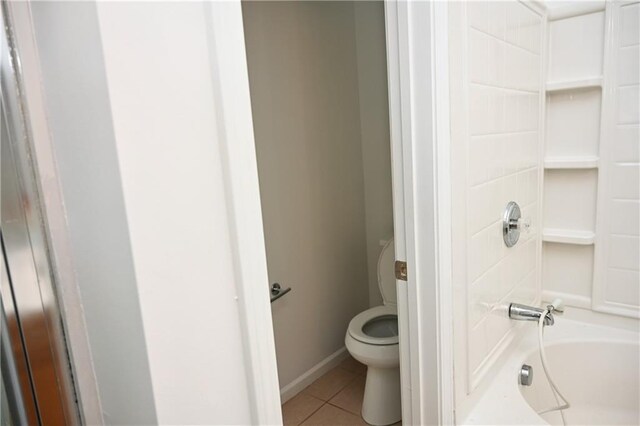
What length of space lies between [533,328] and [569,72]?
1.06m

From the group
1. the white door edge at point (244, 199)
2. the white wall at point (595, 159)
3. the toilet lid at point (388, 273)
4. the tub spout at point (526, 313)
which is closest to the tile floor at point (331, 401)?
the toilet lid at point (388, 273)

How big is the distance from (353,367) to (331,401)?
34 cm

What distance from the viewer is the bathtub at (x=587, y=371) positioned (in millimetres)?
1627

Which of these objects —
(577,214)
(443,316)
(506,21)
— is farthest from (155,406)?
(577,214)

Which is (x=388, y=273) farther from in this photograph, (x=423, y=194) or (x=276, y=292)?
(x=423, y=194)

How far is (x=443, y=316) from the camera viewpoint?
1.17 metres

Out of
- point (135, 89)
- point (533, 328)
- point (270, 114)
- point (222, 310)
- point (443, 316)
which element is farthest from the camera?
point (270, 114)

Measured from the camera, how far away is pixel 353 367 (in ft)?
8.34

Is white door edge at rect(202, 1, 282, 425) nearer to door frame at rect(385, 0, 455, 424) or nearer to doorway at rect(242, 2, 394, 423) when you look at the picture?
door frame at rect(385, 0, 455, 424)

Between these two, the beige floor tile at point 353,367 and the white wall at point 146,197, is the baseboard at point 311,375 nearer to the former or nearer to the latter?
the beige floor tile at point 353,367

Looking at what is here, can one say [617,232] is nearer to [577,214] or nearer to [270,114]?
[577,214]

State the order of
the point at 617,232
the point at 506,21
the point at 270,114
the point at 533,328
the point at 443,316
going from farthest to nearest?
1. the point at 270,114
2. the point at 533,328
3. the point at 617,232
4. the point at 506,21
5. the point at 443,316

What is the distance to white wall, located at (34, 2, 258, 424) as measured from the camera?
54 cm

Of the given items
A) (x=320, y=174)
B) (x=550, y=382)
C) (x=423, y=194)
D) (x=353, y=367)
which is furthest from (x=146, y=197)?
(x=353, y=367)
